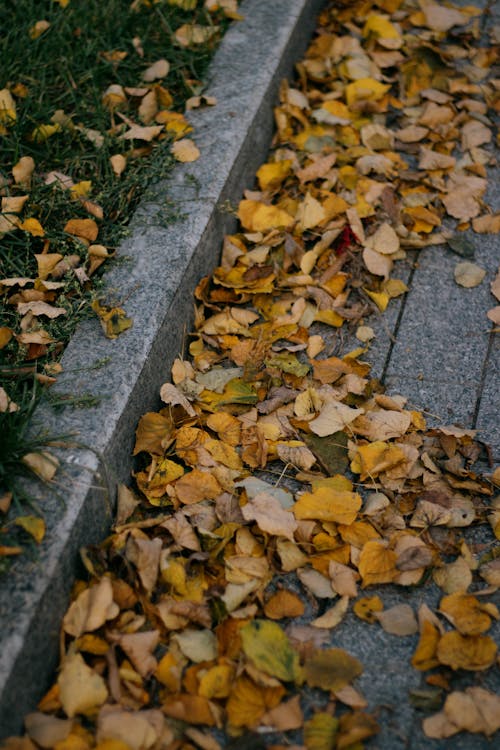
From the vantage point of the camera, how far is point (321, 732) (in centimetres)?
155

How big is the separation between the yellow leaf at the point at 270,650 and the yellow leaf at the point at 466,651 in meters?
0.32

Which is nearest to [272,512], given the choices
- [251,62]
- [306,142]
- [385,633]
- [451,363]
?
[385,633]

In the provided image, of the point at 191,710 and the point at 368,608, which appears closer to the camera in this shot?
the point at 191,710

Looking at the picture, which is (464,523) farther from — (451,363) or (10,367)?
(10,367)

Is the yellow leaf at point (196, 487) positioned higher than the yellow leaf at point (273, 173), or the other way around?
the yellow leaf at point (273, 173)

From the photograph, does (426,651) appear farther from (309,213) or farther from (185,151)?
(185,151)

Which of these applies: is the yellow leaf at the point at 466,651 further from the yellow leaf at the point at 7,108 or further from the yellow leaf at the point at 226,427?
the yellow leaf at the point at 7,108

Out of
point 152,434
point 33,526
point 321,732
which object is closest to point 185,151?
point 152,434

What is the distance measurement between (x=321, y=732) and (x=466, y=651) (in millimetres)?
365

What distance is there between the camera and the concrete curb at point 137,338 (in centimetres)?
156

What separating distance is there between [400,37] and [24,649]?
300 cm

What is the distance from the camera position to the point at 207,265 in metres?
2.44

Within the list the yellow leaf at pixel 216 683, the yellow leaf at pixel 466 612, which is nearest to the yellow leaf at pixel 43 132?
the yellow leaf at pixel 216 683

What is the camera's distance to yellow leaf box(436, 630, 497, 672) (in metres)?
1.65
